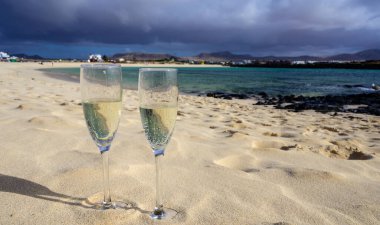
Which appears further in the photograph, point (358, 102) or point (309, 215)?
point (358, 102)

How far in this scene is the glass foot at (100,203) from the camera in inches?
60.3

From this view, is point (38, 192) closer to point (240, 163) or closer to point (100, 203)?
point (100, 203)

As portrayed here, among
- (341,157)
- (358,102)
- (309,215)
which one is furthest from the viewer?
(358,102)

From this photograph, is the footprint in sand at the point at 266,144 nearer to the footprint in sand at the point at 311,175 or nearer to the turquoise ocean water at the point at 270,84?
the footprint in sand at the point at 311,175

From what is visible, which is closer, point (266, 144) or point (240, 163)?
point (240, 163)

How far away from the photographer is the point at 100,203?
5.16ft

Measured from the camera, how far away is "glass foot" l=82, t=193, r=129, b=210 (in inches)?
60.3

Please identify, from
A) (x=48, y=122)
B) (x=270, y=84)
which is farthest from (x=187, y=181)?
(x=270, y=84)

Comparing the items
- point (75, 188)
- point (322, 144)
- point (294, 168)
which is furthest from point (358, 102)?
point (75, 188)

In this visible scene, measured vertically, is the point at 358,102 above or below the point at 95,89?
below

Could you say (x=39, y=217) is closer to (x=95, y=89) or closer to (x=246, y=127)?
(x=95, y=89)

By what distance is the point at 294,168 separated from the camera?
2242 mm

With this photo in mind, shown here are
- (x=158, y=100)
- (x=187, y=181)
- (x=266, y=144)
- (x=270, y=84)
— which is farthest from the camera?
(x=270, y=84)

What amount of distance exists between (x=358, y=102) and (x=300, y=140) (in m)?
9.96
